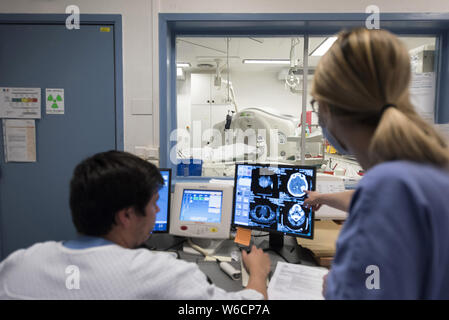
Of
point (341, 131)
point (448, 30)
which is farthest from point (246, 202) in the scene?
point (448, 30)

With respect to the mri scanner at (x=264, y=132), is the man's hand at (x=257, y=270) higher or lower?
lower

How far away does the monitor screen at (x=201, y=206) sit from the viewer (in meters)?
1.37

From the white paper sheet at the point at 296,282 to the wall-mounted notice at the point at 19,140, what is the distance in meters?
1.88

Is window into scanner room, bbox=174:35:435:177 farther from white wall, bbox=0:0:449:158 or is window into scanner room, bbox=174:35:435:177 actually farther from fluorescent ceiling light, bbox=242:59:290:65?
white wall, bbox=0:0:449:158

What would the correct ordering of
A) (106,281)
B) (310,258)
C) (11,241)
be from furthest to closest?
(11,241) → (310,258) → (106,281)

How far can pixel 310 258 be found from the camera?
4.15 ft

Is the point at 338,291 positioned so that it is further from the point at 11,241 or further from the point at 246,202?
the point at 11,241

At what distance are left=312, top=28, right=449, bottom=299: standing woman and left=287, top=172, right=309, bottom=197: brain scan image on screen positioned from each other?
2.32ft

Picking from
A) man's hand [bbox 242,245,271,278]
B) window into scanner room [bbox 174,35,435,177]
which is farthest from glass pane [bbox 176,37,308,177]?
man's hand [bbox 242,245,271,278]

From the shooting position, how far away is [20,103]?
189 cm

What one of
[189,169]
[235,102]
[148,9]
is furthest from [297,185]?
[235,102]

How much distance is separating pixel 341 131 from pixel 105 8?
194 cm

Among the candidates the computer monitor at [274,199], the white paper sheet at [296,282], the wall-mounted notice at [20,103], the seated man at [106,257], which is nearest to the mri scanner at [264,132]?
the computer monitor at [274,199]

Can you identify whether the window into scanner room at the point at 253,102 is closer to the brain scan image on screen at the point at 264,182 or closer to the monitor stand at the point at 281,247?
the brain scan image on screen at the point at 264,182
